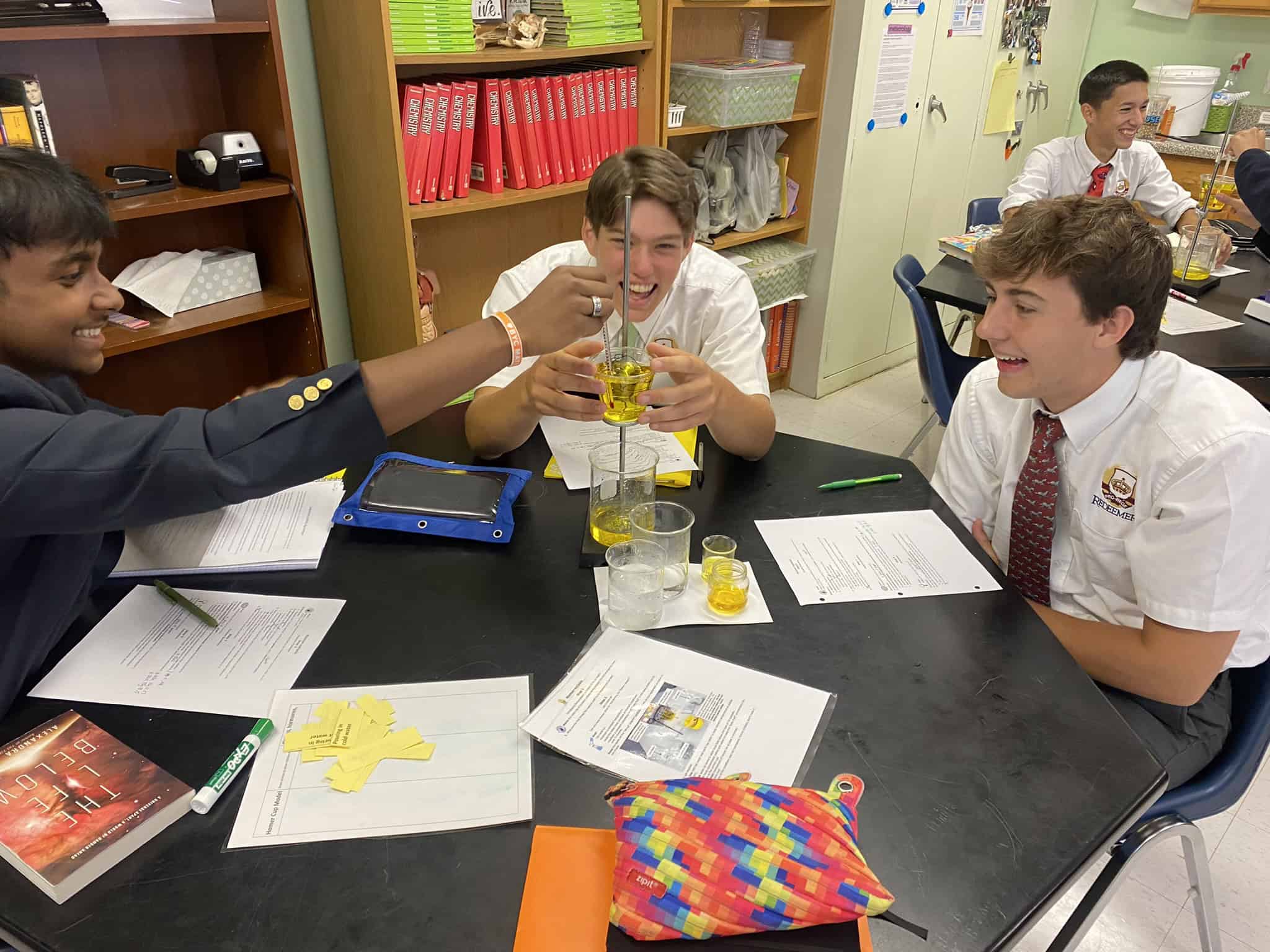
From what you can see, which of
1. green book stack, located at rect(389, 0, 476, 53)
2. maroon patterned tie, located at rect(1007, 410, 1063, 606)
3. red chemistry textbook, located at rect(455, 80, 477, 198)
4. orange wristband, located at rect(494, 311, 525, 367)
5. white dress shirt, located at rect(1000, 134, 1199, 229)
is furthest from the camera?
white dress shirt, located at rect(1000, 134, 1199, 229)

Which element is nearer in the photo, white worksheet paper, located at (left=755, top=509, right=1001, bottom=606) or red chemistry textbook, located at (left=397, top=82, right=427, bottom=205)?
white worksheet paper, located at (left=755, top=509, right=1001, bottom=606)

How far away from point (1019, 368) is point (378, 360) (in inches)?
42.1

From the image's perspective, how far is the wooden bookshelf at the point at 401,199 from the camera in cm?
229

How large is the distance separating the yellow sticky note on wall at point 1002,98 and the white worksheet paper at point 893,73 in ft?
2.50

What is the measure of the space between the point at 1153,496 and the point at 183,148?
2509mm

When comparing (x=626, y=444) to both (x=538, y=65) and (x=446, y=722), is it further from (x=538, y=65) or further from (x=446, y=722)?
(x=538, y=65)

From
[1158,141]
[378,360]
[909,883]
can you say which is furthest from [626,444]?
[1158,141]

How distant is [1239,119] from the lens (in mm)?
4391

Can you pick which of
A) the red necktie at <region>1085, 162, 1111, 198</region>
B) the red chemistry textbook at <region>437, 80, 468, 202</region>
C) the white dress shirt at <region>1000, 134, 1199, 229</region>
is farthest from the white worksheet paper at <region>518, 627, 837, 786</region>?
the red necktie at <region>1085, 162, 1111, 198</region>

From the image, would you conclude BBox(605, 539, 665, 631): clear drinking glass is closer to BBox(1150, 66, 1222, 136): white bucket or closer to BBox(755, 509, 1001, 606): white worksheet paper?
BBox(755, 509, 1001, 606): white worksheet paper

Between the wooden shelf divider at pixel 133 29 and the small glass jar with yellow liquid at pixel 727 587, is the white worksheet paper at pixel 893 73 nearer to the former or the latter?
the wooden shelf divider at pixel 133 29

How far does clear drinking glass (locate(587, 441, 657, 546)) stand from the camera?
1.32 metres

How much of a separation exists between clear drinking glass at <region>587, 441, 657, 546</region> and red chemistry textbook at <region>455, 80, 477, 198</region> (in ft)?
4.92

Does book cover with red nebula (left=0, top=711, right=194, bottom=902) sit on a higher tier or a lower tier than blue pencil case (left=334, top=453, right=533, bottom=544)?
lower
